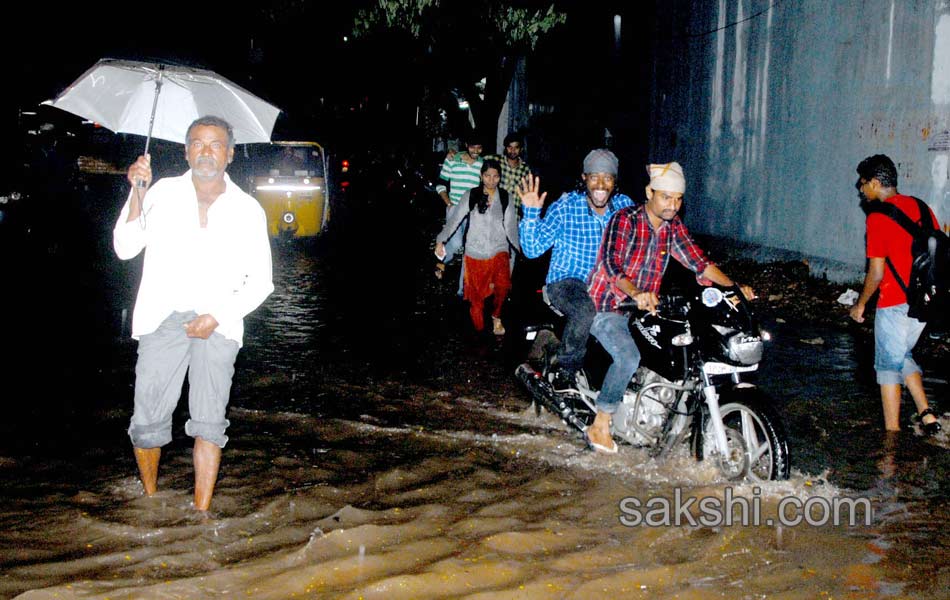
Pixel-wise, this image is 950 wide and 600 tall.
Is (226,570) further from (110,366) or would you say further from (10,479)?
(110,366)

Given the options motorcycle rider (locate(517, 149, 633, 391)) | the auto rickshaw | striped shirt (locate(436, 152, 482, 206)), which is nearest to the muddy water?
motorcycle rider (locate(517, 149, 633, 391))

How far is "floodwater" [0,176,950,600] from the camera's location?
4.19 metres

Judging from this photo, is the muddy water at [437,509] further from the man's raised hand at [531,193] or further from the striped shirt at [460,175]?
the striped shirt at [460,175]

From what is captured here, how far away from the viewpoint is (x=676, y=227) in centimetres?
595

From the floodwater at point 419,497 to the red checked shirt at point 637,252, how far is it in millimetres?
1063

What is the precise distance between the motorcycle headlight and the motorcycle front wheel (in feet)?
0.58

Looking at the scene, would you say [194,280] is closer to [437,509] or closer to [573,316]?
[437,509]

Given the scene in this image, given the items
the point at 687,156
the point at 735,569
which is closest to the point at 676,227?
the point at 735,569

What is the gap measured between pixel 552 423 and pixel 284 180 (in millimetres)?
13025

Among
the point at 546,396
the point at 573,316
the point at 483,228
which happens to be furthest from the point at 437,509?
the point at 483,228

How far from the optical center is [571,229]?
6.54m

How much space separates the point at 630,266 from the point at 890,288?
191cm

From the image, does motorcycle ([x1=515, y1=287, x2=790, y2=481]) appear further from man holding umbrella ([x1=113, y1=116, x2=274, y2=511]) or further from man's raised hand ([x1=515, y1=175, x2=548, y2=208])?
man holding umbrella ([x1=113, y1=116, x2=274, y2=511])

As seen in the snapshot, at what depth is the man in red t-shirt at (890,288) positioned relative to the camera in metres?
6.35
